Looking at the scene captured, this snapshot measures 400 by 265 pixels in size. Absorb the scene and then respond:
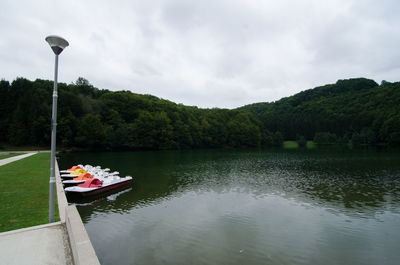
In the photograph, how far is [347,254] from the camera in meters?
7.56

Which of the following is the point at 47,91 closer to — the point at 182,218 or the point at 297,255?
the point at 182,218

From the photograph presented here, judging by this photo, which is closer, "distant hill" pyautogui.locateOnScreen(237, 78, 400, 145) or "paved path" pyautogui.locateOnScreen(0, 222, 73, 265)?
"paved path" pyautogui.locateOnScreen(0, 222, 73, 265)

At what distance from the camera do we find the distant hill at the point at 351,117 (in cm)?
9100

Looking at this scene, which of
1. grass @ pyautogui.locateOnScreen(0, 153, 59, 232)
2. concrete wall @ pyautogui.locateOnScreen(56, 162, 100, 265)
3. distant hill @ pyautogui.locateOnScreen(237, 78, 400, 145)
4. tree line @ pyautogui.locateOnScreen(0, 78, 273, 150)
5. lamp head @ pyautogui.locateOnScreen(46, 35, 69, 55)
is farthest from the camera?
distant hill @ pyautogui.locateOnScreen(237, 78, 400, 145)

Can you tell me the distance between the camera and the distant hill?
9100 cm

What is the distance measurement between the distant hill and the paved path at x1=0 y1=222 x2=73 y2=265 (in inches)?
4153

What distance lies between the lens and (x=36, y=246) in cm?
530

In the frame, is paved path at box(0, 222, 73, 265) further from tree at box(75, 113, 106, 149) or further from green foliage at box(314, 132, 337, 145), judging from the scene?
green foliage at box(314, 132, 337, 145)

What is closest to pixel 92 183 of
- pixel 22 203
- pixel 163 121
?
pixel 22 203

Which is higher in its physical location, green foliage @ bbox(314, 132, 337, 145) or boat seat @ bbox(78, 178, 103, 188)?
green foliage @ bbox(314, 132, 337, 145)

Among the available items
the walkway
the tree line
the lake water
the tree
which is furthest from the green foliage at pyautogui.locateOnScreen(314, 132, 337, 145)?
the walkway

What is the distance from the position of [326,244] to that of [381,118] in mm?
108817

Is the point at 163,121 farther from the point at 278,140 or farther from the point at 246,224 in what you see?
the point at 246,224

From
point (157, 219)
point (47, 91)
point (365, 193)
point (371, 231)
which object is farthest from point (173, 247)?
point (47, 91)
